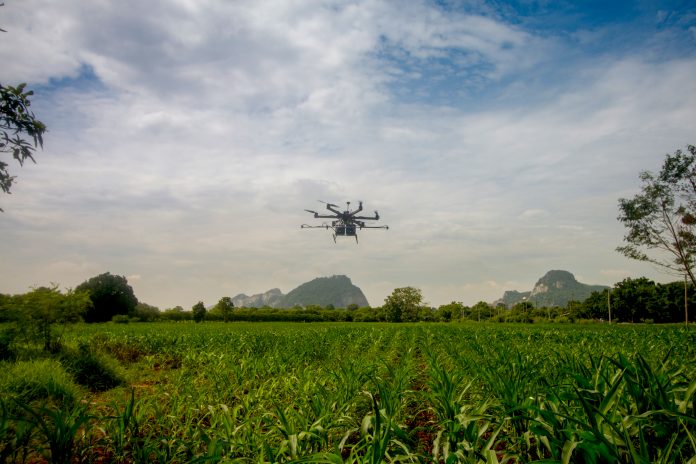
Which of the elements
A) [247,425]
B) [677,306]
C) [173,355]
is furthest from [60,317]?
[677,306]

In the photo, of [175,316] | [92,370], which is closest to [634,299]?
[175,316]

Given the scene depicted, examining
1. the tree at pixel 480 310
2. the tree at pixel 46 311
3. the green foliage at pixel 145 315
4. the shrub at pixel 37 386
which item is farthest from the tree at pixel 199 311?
the tree at pixel 480 310

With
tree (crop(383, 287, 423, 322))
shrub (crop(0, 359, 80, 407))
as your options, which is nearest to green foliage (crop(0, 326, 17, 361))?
shrub (crop(0, 359, 80, 407))

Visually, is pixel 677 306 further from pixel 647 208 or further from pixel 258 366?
pixel 258 366

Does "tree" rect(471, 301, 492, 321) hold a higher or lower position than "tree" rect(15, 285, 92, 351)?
lower

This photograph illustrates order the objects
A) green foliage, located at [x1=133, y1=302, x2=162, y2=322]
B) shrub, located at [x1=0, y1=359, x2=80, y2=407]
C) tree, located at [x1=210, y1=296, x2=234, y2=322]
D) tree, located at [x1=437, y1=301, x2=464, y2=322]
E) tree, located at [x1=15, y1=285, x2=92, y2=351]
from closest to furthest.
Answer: shrub, located at [x1=0, y1=359, x2=80, y2=407] → tree, located at [x1=15, y1=285, x2=92, y2=351] → green foliage, located at [x1=133, y1=302, x2=162, y2=322] → tree, located at [x1=210, y1=296, x2=234, y2=322] → tree, located at [x1=437, y1=301, x2=464, y2=322]

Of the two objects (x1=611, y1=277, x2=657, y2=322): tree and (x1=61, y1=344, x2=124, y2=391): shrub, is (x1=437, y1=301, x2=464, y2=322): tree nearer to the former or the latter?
(x1=611, y1=277, x2=657, y2=322): tree

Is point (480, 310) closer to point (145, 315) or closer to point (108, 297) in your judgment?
point (145, 315)
